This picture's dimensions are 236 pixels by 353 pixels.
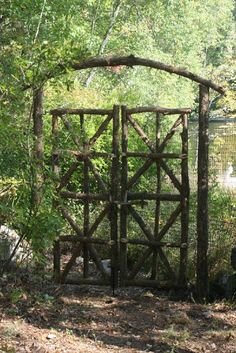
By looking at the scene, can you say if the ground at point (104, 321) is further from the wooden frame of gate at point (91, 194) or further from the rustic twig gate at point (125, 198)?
the rustic twig gate at point (125, 198)

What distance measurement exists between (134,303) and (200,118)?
106 inches

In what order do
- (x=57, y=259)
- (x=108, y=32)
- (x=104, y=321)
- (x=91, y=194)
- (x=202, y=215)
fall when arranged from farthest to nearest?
(x=108, y=32) → (x=57, y=259) → (x=91, y=194) → (x=202, y=215) → (x=104, y=321)

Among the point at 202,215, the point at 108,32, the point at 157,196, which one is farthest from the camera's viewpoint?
the point at 108,32

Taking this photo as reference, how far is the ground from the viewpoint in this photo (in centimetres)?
566

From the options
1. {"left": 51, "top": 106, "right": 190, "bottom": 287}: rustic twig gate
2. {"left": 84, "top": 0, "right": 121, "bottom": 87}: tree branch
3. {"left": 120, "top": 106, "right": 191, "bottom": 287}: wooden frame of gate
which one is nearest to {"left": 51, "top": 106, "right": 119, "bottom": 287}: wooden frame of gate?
{"left": 51, "top": 106, "right": 190, "bottom": 287}: rustic twig gate

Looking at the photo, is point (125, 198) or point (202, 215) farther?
point (125, 198)

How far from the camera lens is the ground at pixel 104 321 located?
566 cm

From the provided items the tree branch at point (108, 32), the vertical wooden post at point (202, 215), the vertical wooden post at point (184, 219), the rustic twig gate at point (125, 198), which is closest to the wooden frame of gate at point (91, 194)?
the rustic twig gate at point (125, 198)

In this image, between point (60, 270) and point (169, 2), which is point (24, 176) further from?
point (169, 2)

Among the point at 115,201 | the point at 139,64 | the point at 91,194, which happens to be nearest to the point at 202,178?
the point at 115,201

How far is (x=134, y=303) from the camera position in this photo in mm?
7730

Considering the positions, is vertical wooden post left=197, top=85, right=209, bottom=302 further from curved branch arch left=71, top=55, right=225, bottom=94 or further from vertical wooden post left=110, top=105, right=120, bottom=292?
vertical wooden post left=110, top=105, right=120, bottom=292

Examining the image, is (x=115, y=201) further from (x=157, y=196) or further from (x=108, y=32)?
(x=108, y=32)

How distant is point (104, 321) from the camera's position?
690 centimetres
